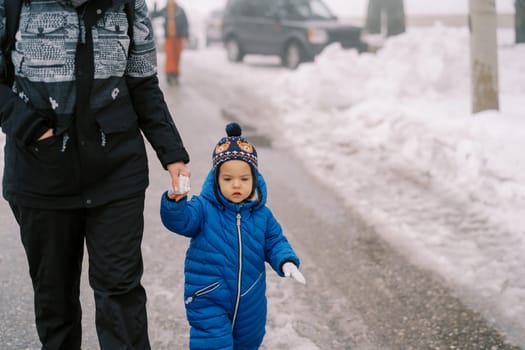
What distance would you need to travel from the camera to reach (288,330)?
13.6 ft

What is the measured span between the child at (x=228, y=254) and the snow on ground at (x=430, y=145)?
6.05ft

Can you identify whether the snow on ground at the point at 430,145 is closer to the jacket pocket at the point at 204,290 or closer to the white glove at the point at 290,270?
the white glove at the point at 290,270

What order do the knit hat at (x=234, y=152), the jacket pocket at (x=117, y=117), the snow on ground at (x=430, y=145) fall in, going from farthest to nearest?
the snow on ground at (x=430, y=145)
the knit hat at (x=234, y=152)
the jacket pocket at (x=117, y=117)

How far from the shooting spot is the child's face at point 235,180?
3180 mm

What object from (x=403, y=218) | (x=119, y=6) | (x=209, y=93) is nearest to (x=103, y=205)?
(x=119, y=6)

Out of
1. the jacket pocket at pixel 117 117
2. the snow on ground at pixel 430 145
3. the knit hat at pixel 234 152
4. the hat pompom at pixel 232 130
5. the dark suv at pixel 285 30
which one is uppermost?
the jacket pocket at pixel 117 117

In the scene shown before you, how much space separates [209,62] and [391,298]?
15790 mm

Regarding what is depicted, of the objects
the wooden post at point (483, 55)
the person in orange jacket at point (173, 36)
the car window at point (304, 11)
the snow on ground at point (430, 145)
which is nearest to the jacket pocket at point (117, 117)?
the snow on ground at point (430, 145)

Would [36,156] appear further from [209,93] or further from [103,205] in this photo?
[209,93]

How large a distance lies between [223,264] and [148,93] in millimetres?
807

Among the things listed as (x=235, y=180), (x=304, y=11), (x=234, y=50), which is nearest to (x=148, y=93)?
(x=235, y=180)

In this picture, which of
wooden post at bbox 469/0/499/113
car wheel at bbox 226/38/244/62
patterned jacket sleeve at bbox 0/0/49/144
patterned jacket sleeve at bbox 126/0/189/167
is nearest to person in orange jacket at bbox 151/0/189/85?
car wheel at bbox 226/38/244/62

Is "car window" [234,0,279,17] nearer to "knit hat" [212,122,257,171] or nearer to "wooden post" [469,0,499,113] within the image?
"wooden post" [469,0,499,113]

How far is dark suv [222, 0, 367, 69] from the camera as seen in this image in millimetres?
16719
